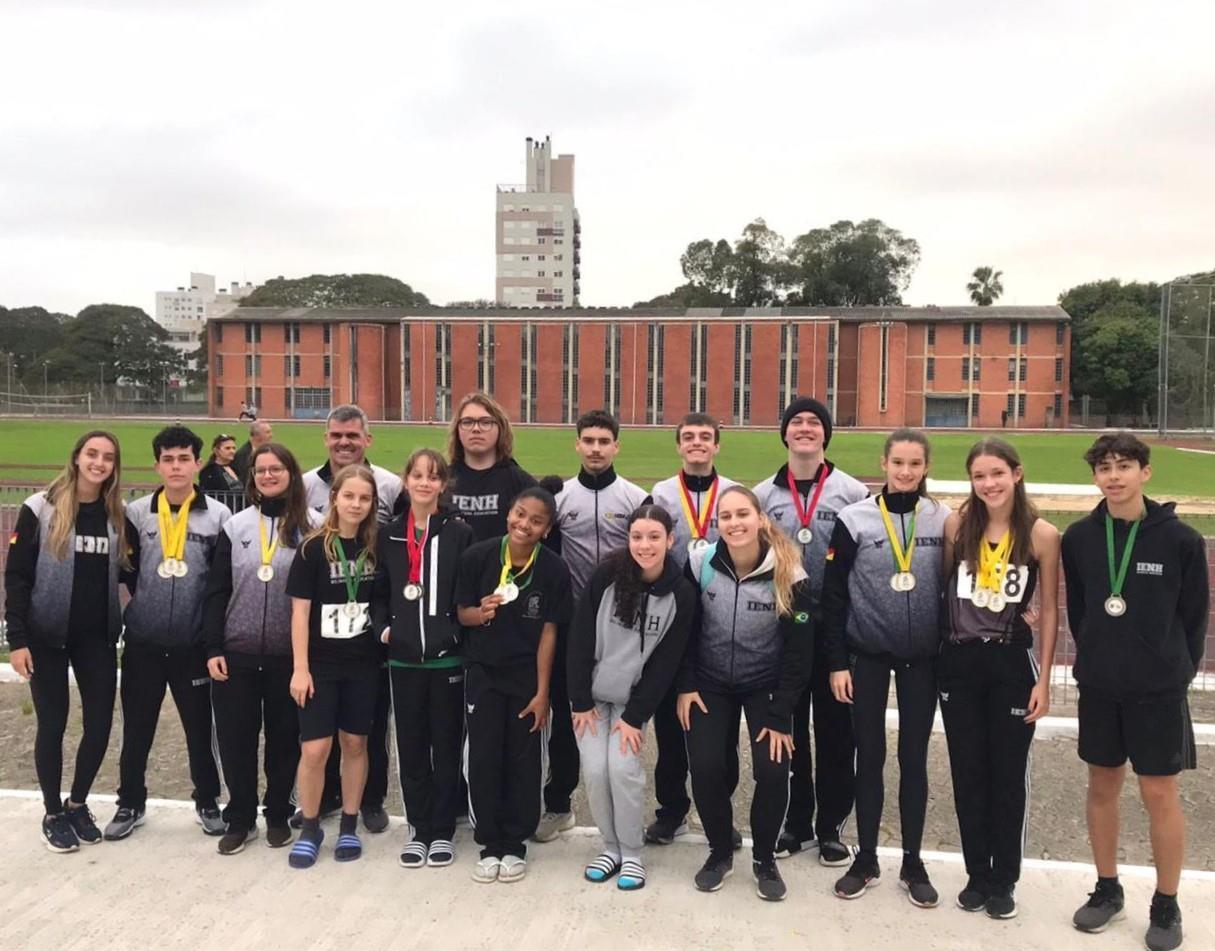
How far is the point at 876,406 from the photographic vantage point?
70.9 metres

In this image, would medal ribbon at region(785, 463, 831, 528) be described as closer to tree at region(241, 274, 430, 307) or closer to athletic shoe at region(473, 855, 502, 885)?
athletic shoe at region(473, 855, 502, 885)

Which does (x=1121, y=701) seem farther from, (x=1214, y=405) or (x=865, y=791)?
(x=1214, y=405)

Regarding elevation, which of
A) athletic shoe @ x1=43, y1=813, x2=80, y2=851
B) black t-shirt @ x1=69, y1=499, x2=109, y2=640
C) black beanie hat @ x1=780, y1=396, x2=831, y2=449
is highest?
black beanie hat @ x1=780, y1=396, x2=831, y2=449

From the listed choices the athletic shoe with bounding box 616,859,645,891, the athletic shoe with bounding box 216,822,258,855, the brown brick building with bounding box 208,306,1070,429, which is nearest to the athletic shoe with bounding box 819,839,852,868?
the athletic shoe with bounding box 616,859,645,891

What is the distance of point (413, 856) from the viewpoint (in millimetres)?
4352

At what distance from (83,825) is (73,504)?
1545 mm

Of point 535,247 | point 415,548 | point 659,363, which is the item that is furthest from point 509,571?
point 535,247

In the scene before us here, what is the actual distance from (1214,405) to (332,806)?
48876 millimetres

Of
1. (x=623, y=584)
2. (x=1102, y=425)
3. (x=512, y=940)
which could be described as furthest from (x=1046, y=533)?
(x=1102, y=425)

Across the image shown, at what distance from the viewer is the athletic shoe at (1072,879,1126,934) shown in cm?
381

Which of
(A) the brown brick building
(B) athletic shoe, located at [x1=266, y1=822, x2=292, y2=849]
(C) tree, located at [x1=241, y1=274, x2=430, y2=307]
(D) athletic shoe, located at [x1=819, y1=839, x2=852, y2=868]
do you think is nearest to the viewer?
(D) athletic shoe, located at [x1=819, y1=839, x2=852, y2=868]

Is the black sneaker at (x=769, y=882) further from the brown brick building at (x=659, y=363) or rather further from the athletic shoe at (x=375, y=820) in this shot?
the brown brick building at (x=659, y=363)

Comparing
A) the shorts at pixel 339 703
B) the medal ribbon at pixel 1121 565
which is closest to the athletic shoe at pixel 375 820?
the shorts at pixel 339 703

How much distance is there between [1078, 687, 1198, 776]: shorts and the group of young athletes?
13 millimetres
